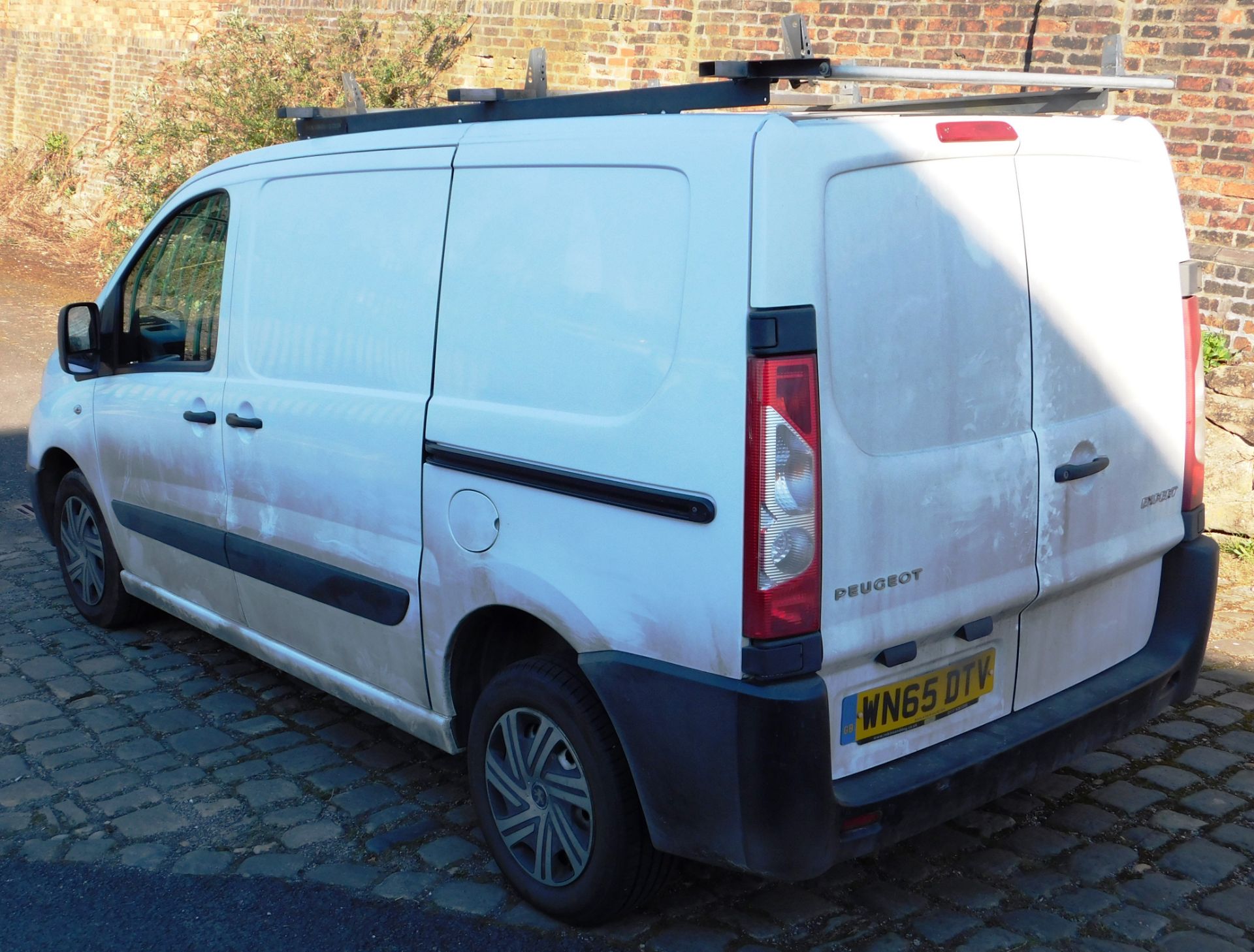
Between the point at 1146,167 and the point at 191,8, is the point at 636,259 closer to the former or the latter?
the point at 1146,167

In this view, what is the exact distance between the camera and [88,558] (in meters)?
5.64

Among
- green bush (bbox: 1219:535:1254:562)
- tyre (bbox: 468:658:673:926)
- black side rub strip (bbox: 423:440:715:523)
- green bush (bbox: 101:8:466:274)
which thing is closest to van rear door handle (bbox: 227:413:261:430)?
black side rub strip (bbox: 423:440:715:523)

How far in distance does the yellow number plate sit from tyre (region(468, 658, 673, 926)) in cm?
59

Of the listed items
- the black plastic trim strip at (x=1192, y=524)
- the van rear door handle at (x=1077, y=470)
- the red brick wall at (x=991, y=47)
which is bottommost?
the black plastic trim strip at (x=1192, y=524)

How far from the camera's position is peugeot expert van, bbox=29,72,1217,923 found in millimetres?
2768

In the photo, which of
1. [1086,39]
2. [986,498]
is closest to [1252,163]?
[1086,39]

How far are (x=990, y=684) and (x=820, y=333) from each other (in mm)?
1074

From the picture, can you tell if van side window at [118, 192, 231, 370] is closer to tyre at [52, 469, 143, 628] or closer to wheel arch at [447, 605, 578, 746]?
tyre at [52, 469, 143, 628]

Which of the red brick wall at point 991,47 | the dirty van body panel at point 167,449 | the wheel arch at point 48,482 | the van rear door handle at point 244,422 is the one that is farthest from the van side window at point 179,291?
the red brick wall at point 991,47

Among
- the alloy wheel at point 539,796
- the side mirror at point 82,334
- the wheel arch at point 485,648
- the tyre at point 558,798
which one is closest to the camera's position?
the tyre at point 558,798

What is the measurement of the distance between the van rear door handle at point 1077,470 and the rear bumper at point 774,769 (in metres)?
0.62

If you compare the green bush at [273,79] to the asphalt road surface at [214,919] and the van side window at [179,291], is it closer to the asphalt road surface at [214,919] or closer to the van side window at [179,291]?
the van side window at [179,291]

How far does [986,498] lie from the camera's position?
A: 3057 millimetres

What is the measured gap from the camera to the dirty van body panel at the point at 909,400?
108 inches
